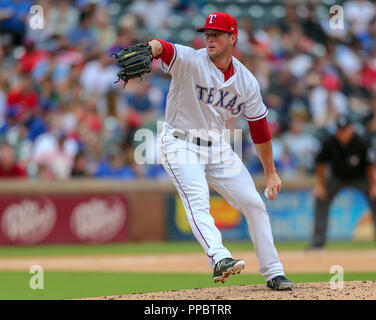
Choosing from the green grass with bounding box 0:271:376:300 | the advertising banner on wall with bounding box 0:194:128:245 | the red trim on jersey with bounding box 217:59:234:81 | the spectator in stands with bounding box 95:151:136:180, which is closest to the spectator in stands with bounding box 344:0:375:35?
the spectator in stands with bounding box 95:151:136:180

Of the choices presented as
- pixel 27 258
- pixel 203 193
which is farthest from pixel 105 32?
pixel 203 193

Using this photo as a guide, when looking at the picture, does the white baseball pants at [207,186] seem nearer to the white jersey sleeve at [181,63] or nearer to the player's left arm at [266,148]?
the player's left arm at [266,148]

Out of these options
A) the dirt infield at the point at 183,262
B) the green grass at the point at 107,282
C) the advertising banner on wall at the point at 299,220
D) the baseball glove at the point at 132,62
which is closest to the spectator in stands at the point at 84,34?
the advertising banner on wall at the point at 299,220

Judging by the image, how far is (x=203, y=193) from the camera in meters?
6.17

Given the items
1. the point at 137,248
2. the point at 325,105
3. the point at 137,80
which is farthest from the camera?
the point at 325,105

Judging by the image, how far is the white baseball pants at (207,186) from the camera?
6.11 m

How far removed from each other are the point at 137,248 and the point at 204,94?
25.4 ft

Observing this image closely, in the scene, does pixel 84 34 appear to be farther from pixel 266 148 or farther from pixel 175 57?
pixel 175 57

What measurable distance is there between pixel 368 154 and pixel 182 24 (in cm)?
683

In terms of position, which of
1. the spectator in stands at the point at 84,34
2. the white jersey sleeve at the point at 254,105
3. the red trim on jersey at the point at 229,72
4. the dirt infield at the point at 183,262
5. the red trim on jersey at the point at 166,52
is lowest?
the dirt infield at the point at 183,262

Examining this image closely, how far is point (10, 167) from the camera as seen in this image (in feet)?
45.8

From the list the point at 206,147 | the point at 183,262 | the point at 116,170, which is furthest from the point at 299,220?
the point at 206,147

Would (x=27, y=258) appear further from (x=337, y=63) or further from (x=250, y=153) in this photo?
(x=337, y=63)

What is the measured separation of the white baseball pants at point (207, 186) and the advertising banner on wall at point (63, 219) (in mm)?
7760
